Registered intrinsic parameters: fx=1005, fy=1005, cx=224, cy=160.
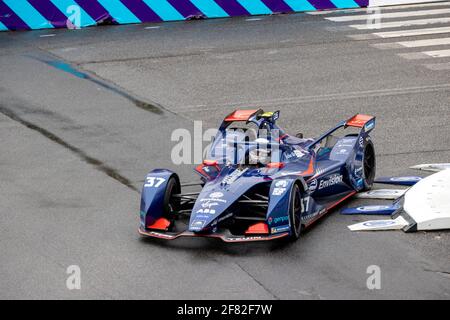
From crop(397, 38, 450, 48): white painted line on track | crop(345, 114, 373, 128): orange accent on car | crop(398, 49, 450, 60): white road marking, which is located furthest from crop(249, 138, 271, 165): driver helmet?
crop(397, 38, 450, 48): white painted line on track

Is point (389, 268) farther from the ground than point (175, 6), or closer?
closer

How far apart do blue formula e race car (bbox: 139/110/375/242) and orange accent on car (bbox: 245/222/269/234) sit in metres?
0.01

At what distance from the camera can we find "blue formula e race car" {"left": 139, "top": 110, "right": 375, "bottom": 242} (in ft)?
33.9

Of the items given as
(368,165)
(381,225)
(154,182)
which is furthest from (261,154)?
(368,165)

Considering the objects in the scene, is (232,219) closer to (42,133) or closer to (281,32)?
(42,133)

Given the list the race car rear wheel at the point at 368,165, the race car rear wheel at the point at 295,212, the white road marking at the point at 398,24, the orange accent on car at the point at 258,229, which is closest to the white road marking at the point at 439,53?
the white road marking at the point at 398,24

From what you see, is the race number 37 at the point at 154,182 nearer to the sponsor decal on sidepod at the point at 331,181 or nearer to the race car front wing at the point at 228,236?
the race car front wing at the point at 228,236

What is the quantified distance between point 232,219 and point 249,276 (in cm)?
106

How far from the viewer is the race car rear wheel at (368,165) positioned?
12241 millimetres

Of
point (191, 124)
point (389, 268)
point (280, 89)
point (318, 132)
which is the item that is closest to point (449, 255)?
point (389, 268)

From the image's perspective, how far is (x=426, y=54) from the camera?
19.4 m

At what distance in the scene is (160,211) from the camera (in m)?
10.8
